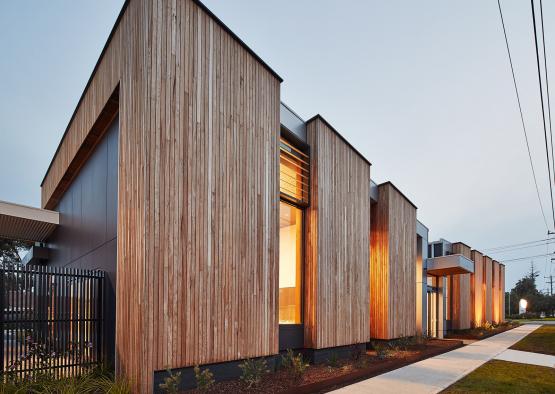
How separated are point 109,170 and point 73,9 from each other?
403 ft

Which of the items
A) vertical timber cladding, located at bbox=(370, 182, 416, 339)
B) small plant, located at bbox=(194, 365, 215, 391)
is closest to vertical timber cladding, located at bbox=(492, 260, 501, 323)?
vertical timber cladding, located at bbox=(370, 182, 416, 339)

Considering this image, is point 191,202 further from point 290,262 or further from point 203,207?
point 290,262

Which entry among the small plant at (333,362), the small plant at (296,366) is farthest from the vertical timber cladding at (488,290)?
the small plant at (296,366)

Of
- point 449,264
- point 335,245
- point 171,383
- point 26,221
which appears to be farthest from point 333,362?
point 449,264

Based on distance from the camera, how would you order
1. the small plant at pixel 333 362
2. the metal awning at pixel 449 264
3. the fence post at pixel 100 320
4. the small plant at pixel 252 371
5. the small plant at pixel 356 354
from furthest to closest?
the metal awning at pixel 449 264
the small plant at pixel 356 354
the small plant at pixel 333 362
the fence post at pixel 100 320
the small plant at pixel 252 371

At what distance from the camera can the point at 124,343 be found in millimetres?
6836

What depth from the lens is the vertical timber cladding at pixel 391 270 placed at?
48.2 ft

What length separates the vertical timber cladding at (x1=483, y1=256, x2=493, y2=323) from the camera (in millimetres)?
31739

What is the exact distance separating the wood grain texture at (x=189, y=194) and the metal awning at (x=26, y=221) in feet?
17.8

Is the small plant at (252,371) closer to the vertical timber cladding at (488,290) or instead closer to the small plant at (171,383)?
the small plant at (171,383)

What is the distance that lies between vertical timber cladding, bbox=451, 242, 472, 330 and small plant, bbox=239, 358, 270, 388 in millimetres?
20742

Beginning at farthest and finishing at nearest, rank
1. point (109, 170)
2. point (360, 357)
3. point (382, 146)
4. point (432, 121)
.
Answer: point (382, 146) < point (432, 121) < point (360, 357) < point (109, 170)

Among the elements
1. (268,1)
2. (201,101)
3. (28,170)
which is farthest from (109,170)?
(28,170)

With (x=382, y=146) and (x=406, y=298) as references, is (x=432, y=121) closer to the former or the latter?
(x=382, y=146)
